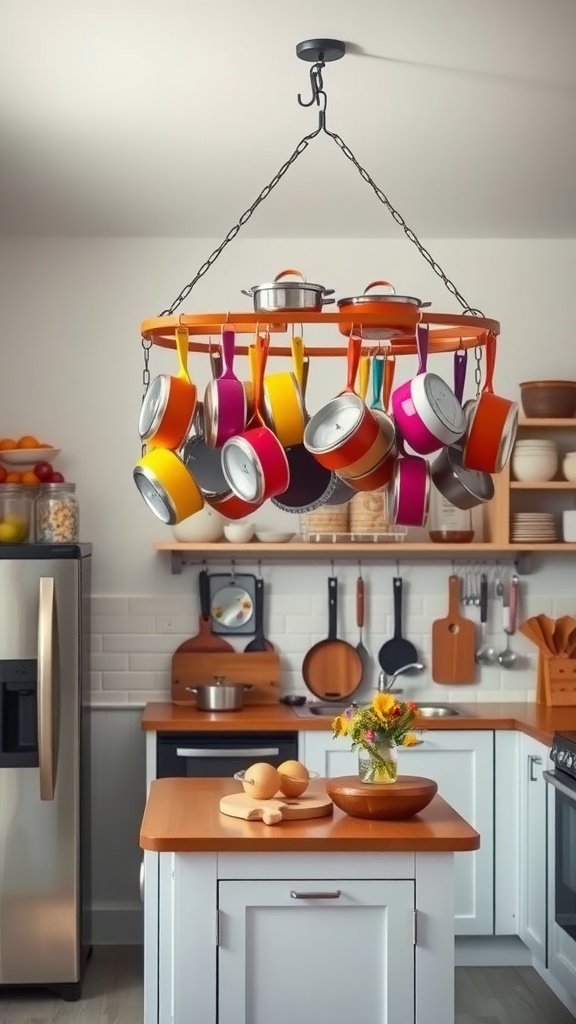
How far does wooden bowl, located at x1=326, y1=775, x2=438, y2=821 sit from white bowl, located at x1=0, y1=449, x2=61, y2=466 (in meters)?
2.44

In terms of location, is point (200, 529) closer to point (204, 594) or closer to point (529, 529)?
point (204, 594)

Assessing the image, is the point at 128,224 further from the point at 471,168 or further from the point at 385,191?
the point at 471,168

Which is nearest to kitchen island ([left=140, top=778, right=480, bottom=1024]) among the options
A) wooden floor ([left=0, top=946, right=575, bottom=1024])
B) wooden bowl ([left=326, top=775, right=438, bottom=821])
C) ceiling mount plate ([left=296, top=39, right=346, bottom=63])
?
wooden bowl ([left=326, top=775, right=438, bottom=821])

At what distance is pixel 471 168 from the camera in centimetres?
445

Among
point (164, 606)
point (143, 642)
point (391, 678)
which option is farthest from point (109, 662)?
point (391, 678)

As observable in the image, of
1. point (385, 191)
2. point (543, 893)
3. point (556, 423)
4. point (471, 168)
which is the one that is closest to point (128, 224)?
point (385, 191)

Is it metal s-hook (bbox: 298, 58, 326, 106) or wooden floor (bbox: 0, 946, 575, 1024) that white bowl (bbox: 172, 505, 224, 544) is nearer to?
wooden floor (bbox: 0, 946, 575, 1024)

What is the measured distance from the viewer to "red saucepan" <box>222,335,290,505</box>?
2.61 meters

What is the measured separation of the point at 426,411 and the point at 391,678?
299cm

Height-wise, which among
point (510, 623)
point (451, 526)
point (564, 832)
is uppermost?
point (451, 526)

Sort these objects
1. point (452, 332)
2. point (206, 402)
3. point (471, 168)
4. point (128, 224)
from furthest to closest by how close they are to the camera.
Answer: point (128, 224)
point (471, 168)
point (452, 332)
point (206, 402)

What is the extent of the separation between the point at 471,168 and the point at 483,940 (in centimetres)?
298

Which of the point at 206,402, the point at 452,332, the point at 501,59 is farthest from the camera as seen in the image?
the point at 501,59

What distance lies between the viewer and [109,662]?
17.9 ft
